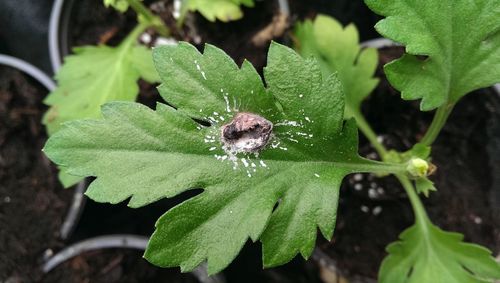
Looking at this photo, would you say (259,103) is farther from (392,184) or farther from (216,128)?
(392,184)

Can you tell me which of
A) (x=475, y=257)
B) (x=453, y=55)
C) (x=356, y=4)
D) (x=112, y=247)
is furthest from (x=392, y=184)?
(x=112, y=247)

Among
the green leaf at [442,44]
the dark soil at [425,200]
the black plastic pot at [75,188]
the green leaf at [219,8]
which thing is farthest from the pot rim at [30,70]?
the green leaf at [442,44]

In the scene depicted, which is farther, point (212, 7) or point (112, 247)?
point (112, 247)

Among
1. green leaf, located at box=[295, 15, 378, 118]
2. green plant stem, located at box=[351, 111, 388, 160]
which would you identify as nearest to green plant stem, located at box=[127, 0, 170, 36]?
green leaf, located at box=[295, 15, 378, 118]

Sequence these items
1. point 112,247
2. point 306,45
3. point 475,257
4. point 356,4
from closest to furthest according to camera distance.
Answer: point 475,257 < point 306,45 < point 112,247 < point 356,4

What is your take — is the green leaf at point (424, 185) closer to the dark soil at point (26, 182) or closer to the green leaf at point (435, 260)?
the green leaf at point (435, 260)

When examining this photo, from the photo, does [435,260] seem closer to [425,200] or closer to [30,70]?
[425,200]
